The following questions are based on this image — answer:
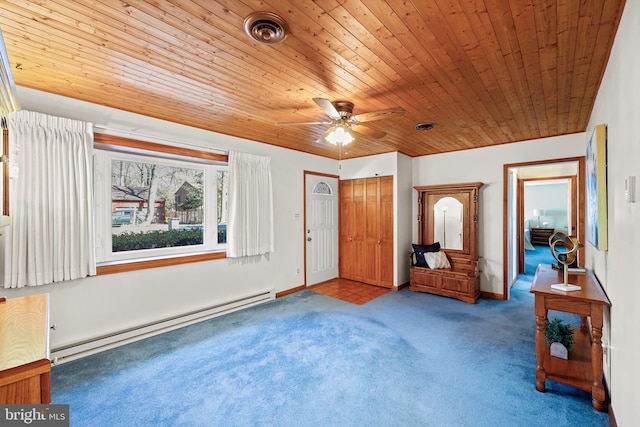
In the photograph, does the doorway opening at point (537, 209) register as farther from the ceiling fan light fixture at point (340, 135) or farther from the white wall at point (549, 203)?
the ceiling fan light fixture at point (340, 135)

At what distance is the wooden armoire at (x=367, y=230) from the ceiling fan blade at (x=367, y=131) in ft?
5.53

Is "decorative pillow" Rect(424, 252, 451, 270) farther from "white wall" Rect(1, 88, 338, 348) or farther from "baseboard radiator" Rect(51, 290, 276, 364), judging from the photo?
"baseboard radiator" Rect(51, 290, 276, 364)

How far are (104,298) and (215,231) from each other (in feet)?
4.46

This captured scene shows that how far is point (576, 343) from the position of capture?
2.51m

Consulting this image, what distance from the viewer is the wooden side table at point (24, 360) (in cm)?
95

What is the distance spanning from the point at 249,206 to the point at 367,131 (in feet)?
6.00

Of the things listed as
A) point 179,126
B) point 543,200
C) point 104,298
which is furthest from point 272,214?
point 543,200

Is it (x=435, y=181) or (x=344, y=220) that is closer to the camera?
(x=435, y=181)

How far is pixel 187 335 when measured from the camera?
3.06 meters

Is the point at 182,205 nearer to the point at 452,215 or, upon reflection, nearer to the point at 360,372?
the point at 360,372

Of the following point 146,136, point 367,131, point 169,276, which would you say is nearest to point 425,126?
point 367,131

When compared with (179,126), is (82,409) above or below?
below

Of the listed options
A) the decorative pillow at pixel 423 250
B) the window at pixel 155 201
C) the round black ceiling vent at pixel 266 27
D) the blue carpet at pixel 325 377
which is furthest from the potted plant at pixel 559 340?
the window at pixel 155 201

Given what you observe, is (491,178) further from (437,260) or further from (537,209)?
(537,209)
